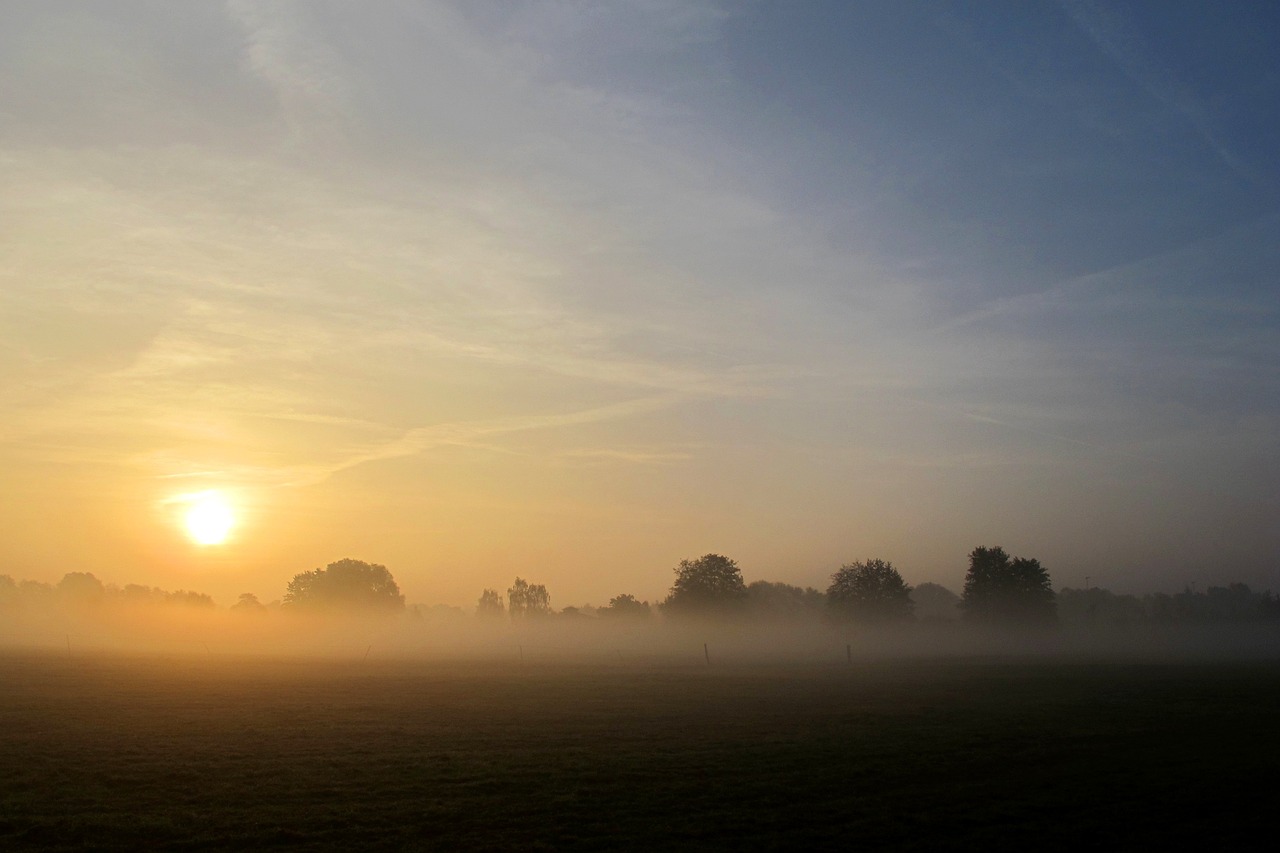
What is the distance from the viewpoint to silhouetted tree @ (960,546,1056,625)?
140 m

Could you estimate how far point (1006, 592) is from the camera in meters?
142

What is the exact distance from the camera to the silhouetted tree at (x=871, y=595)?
5581 inches

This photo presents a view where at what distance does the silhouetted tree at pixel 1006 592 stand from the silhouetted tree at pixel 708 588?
39589mm

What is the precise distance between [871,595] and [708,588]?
94.1 feet

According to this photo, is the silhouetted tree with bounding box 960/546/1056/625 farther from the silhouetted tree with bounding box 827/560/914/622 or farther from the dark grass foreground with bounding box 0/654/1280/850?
the dark grass foreground with bounding box 0/654/1280/850

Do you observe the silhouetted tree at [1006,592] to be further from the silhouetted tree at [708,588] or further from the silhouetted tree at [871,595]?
the silhouetted tree at [708,588]

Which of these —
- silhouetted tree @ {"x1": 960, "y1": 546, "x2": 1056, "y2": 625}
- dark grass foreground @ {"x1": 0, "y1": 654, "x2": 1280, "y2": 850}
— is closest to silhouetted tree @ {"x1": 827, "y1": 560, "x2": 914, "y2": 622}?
silhouetted tree @ {"x1": 960, "y1": 546, "x2": 1056, "y2": 625}

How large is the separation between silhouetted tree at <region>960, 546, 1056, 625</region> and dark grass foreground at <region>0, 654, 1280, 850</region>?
343 feet

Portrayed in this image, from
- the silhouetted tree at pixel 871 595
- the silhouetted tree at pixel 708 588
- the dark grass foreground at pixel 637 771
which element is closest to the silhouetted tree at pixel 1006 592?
the silhouetted tree at pixel 871 595

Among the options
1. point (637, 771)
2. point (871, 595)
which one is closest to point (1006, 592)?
point (871, 595)

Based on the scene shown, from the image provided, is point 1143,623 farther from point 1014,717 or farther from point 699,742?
point 699,742

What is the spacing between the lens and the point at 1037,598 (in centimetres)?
14000

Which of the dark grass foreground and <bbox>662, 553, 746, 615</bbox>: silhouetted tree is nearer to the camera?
the dark grass foreground

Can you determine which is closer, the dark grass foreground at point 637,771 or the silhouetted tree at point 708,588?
the dark grass foreground at point 637,771
